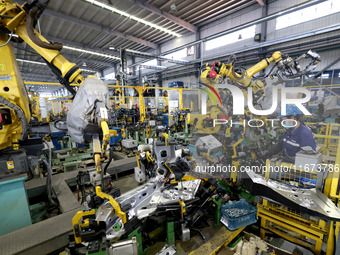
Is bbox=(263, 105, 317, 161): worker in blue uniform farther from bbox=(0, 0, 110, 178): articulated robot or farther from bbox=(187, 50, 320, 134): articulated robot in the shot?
bbox=(0, 0, 110, 178): articulated robot

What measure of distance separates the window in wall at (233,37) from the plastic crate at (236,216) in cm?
1003

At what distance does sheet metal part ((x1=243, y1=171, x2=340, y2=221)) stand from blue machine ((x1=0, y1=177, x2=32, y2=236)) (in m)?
3.67

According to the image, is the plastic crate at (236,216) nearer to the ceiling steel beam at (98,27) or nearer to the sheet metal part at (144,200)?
the sheet metal part at (144,200)

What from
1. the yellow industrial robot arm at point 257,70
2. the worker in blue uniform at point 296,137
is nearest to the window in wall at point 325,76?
the yellow industrial robot arm at point 257,70

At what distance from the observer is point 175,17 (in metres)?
10.1

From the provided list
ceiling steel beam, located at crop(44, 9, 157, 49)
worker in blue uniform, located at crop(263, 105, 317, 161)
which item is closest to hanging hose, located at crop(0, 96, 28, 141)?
worker in blue uniform, located at crop(263, 105, 317, 161)

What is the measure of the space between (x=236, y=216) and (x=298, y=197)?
0.91 meters

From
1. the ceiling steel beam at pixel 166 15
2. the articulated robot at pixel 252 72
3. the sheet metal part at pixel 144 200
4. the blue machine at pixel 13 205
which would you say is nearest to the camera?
the sheet metal part at pixel 144 200

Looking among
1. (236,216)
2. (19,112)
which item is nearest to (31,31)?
(19,112)

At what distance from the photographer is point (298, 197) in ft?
7.33

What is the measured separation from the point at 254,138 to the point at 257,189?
3524mm

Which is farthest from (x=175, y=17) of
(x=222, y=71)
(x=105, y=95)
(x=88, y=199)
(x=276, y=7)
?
(x=88, y=199)

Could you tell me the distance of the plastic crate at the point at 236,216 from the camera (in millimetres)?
2473

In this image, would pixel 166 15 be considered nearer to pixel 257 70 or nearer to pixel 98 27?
pixel 98 27
